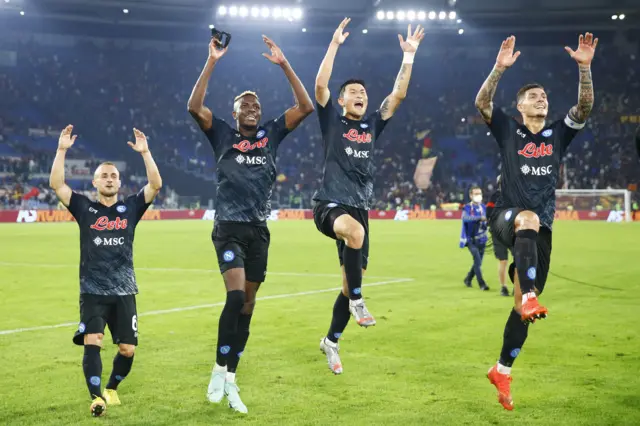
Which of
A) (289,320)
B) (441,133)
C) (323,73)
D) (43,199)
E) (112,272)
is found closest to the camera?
(112,272)

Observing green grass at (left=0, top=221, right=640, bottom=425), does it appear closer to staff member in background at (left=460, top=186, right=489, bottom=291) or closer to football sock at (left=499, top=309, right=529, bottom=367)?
football sock at (left=499, top=309, right=529, bottom=367)

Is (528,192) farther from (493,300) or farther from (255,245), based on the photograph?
(493,300)

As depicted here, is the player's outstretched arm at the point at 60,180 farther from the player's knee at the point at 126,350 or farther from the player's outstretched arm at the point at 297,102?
the player's outstretched arm at the point at 297,102

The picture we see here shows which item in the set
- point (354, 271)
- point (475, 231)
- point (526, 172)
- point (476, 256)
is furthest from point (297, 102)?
point (475, 231)

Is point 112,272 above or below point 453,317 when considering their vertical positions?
above

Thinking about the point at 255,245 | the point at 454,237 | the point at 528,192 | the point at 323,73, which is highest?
the point at 323,73

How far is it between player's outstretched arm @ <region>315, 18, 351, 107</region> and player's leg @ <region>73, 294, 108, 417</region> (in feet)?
9.94

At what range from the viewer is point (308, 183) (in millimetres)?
58844

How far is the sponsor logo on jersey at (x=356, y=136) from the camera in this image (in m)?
8.00

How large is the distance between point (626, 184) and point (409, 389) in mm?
50750

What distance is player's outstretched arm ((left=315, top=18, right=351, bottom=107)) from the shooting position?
755 centimetres

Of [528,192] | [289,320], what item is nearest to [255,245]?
[528,192]

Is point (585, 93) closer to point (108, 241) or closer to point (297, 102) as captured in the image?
point (297, 102)

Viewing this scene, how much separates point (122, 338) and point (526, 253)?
3593mm
